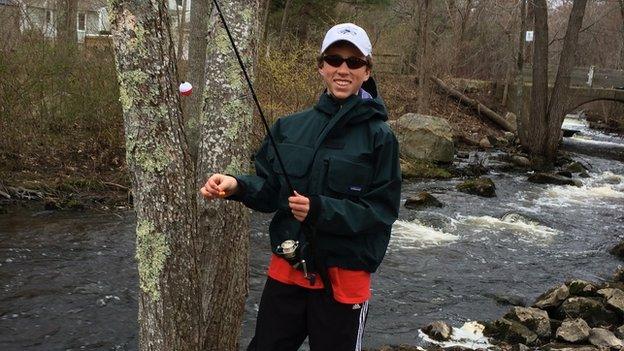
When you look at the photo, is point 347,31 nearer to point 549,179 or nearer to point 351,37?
point 351,37

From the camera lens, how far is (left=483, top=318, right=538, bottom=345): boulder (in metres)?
6.36

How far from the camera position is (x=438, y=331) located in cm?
647

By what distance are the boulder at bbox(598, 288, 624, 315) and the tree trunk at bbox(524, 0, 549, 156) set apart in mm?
12091

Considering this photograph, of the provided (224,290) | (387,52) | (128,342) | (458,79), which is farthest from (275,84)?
(458,79)

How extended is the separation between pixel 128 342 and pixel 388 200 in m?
4.29

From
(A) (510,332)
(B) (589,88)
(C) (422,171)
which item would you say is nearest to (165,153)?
(A) (510,332)

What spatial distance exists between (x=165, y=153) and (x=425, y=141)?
48.4 feet

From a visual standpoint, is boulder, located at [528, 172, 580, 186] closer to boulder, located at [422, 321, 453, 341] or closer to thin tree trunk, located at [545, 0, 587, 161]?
thin tree trunk, located at [545, 0, 587, 161]

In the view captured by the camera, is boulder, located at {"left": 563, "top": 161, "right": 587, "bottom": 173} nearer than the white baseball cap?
No

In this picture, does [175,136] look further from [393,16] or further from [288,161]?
[393,16]

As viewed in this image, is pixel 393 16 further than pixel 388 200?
Yes

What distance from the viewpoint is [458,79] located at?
27406mm

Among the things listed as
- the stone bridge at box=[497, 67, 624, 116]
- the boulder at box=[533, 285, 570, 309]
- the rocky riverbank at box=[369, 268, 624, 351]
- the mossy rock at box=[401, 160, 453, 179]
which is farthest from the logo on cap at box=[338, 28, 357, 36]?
the stone bridge at box=[497, 67, 624, 116]

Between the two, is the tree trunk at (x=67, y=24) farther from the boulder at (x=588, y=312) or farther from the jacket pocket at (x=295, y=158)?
the jacket pocket at (x=295, y=158)
